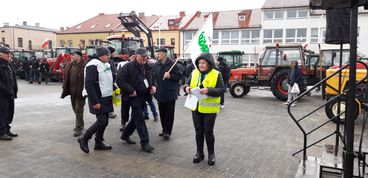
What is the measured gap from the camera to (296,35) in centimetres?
3403

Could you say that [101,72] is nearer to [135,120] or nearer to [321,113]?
[135,120]

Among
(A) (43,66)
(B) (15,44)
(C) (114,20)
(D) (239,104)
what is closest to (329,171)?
(D) (239,104)

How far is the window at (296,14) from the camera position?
3344 cm

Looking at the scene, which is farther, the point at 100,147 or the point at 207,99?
the point at 100,147

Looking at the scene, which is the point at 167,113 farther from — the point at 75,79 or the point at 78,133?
the point at 75,79

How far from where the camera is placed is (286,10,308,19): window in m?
33.4

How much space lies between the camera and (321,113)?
29.7 ft

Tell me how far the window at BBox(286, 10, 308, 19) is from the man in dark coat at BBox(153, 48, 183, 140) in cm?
3133

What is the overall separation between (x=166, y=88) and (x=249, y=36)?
31765 millimetres

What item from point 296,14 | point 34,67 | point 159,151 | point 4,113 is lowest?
point 159,151

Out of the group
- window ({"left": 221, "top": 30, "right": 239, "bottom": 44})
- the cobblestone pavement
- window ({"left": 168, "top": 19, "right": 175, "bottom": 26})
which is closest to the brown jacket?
the cobblestone pavement

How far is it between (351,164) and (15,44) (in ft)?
181

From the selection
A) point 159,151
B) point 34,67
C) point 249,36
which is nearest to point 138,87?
point 159,151

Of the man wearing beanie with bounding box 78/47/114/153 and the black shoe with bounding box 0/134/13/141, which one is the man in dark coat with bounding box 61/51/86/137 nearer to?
the black shoe with bounding box 0/134/13/141
